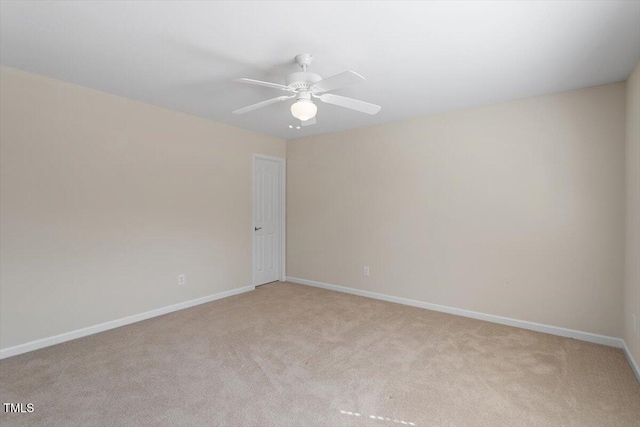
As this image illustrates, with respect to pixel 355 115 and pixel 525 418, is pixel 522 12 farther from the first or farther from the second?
pixel 525 418

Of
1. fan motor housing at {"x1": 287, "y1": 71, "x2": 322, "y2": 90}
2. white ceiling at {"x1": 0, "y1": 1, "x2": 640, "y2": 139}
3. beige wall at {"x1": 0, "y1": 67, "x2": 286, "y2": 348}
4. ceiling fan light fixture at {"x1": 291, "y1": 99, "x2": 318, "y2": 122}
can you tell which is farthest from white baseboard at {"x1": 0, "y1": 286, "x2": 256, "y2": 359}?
fan motor housing at {"x1": 287, "y1": 71, "x2": 322, "y2": 90}

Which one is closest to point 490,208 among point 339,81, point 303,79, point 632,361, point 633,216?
point 633,216

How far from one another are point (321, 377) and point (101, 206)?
2.62m

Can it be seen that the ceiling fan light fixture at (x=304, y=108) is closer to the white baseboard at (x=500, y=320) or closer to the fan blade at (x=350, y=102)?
the fan blade at (x=350, y=102)

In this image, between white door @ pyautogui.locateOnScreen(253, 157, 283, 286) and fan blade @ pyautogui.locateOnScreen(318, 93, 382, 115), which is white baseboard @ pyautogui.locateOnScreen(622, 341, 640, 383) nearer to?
fan blade @ pyautogui.locateOnScreen(318, 93, 382, 115)

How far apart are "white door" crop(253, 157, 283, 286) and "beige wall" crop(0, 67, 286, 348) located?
0.49 m

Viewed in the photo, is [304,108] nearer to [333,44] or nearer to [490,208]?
[333,44]

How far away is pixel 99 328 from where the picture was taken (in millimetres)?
3100

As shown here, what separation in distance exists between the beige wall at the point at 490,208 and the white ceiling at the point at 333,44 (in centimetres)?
44

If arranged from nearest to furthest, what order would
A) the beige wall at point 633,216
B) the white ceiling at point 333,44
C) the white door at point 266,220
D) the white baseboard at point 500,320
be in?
1. the white ceiling at point 333,44
2. the beige wall at point 633,216
3. the white baseboard at point 500,320
4. the white door at point 266,220

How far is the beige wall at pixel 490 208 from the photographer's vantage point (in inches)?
113

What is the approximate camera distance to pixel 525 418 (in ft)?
6.15

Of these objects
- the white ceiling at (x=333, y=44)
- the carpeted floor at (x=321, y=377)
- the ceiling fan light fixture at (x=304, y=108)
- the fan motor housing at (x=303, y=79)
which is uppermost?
the white ceiling at (x=333, y=44)

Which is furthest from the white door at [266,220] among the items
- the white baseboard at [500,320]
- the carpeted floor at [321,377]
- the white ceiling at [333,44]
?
the white ceiling at [333,44]
